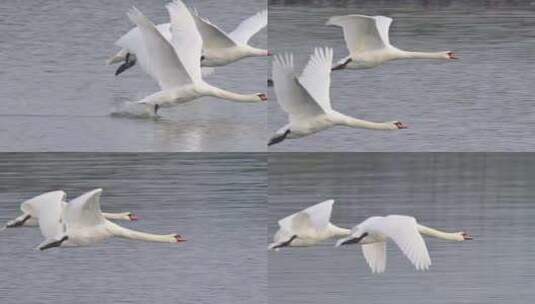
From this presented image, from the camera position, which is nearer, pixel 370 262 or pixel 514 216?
pixel 370 262

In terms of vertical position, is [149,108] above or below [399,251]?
above

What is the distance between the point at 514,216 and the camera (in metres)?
5.77

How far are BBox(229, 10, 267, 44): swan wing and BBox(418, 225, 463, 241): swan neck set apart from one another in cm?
71

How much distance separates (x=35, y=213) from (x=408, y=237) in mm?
1003

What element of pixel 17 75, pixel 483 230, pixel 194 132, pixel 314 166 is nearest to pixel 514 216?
pixel 483 230

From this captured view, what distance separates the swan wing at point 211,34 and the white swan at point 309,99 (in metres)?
0.16

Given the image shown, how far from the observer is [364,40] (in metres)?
5.26

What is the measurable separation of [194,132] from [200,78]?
0.17m

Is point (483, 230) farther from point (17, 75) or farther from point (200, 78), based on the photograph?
point (17, 75)

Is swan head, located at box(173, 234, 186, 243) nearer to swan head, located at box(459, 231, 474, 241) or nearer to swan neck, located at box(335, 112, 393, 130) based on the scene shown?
swan neck, located at box(335, 112, 393, 130)

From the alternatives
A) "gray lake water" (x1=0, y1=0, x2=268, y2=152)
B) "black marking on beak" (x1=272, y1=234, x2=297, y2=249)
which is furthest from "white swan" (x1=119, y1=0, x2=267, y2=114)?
"black marking on beak" (x1=272, y1=234, x2=297, y2=249)

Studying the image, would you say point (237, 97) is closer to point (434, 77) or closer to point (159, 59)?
point (159, 59)

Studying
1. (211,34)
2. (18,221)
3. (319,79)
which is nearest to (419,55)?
(319,79)

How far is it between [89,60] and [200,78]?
48 cm
